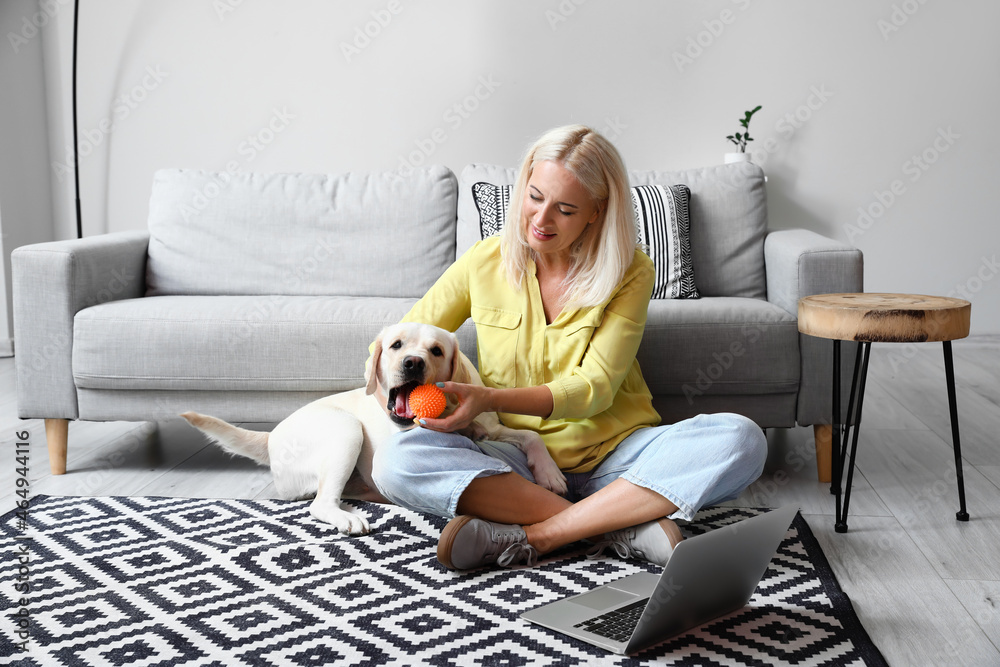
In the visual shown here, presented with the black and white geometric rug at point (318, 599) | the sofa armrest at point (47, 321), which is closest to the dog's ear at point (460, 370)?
the black and white geometric rug at point (318, 599)

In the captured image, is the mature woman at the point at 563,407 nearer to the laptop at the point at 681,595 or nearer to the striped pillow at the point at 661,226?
the laptop at the point at 681,595

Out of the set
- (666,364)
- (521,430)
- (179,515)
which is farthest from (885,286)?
(179,515)

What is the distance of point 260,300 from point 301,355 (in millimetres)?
305

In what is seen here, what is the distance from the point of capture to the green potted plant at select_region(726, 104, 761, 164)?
12.0 ft

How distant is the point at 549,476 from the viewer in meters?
1.77

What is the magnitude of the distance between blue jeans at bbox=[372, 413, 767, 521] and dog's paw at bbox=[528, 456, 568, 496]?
93 mm

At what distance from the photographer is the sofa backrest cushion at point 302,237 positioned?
106 inches

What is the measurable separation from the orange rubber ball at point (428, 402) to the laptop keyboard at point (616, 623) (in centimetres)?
48

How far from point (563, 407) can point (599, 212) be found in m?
0.43

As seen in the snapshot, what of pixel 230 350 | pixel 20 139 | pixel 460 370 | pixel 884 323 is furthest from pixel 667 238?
pixel 20 139

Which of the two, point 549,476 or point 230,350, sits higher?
point 230,350

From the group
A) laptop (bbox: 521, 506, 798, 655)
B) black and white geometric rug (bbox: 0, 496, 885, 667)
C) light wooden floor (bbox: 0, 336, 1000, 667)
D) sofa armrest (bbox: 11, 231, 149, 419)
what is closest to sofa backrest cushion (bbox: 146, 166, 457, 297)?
sofa armrest (bbox: 11, 231, 149, 419)

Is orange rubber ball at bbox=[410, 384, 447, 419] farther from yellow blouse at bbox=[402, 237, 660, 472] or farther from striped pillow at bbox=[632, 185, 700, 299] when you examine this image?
striped pillow at bbox=[632, 185, 700, 299]

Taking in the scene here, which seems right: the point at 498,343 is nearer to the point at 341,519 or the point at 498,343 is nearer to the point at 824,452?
the point at 341,519
